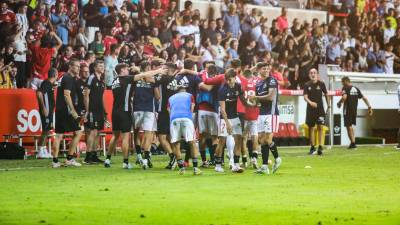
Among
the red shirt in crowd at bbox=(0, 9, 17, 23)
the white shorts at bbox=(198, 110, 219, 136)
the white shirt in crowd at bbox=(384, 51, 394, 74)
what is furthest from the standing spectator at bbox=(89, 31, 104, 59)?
the white shirt in crowd at bbox=(384, 51, 394, 74)

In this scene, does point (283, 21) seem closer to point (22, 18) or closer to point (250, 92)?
point (22, 18)

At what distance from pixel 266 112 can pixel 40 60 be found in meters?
9.20

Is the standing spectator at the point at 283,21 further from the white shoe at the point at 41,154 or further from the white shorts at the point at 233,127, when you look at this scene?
the white shorts at the point at 233,127

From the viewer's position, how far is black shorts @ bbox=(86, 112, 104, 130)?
21750 millimetres

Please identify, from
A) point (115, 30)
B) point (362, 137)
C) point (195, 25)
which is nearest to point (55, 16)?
point (115, 30)

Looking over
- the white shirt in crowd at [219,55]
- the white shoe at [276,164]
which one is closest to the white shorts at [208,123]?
the white shoe at [276,164]

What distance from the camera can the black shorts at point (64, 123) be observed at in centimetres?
2058

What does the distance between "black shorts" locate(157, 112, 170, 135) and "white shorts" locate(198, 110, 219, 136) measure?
915 mm

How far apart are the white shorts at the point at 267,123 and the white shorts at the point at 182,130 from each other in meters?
1.39

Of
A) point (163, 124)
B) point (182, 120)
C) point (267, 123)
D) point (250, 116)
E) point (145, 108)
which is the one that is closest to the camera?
point (182, 120)

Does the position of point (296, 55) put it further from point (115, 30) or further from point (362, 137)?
point (115, 30)

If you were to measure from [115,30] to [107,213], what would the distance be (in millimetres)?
16080

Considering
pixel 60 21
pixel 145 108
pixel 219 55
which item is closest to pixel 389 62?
pixel 219 55

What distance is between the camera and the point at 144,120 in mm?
19938
